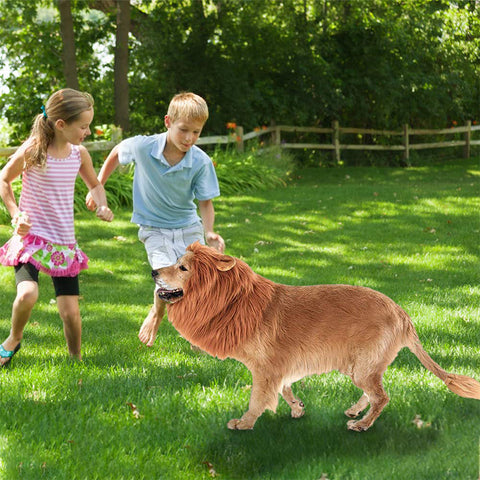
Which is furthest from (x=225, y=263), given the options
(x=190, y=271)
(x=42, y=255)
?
(x=42, y=255)

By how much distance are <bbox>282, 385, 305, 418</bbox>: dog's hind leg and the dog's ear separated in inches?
37.5

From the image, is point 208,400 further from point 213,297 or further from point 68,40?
point 68,40

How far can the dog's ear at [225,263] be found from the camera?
274 centimetres

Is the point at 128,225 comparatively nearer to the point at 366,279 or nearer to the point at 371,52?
the point at 366,279

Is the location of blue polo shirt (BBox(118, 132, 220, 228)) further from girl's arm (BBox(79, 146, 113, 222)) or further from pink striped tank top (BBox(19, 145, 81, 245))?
pink striped tank top (BBox(19, 145, 81, 245))

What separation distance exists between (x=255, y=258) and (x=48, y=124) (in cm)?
462

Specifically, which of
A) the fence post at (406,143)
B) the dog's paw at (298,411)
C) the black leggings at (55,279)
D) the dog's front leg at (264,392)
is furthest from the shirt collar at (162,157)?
the fence post at (406,143)

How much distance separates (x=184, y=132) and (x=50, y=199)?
41.8 inches

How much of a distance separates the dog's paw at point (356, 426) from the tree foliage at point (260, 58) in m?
16.2

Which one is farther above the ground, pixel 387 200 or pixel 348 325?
pixel 348 325

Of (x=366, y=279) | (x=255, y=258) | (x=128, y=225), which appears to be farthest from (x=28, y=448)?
(x=128, y=225)

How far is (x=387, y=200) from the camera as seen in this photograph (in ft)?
43.3

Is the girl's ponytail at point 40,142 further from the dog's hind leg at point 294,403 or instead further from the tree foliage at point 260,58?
the tree foliage at point 260,58

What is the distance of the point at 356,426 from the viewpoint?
315 centimetres
